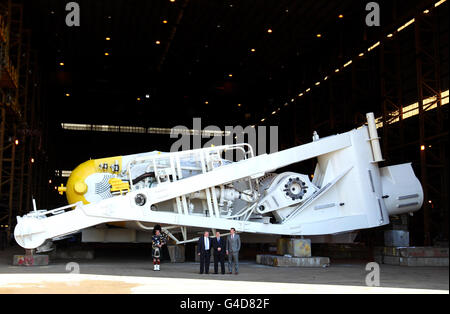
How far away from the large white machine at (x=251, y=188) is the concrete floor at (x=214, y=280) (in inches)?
81.2

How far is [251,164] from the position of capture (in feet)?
60.2

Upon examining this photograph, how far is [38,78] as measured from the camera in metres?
41.2

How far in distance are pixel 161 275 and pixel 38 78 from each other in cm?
3155

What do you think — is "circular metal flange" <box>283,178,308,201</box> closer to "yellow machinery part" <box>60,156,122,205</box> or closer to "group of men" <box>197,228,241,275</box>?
"group of men" <box>197,228,241,275</box>

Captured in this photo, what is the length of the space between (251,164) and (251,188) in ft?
4.26

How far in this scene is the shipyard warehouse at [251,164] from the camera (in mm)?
16156

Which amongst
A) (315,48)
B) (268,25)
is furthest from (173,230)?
(315,48)

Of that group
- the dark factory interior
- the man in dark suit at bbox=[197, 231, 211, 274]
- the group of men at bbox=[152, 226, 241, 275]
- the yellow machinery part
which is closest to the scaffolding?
the dark factory interior

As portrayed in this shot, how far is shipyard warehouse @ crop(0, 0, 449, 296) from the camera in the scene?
16.2 m

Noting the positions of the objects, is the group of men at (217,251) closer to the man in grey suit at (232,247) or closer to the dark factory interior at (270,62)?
the man in grey suit at (232,247)

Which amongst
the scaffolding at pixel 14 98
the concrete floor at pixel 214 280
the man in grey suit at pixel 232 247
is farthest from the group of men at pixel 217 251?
the scaffolding at pixel 14 98

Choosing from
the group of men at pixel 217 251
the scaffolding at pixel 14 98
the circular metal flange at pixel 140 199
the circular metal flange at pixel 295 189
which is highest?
the scaffolding at pixel 14 98

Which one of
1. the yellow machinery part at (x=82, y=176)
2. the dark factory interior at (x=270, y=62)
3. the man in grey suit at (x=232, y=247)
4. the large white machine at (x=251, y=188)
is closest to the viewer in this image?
the man in grey suit at (x=232, y=247)

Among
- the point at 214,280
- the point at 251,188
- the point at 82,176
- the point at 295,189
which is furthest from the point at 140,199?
the point at 295,189
